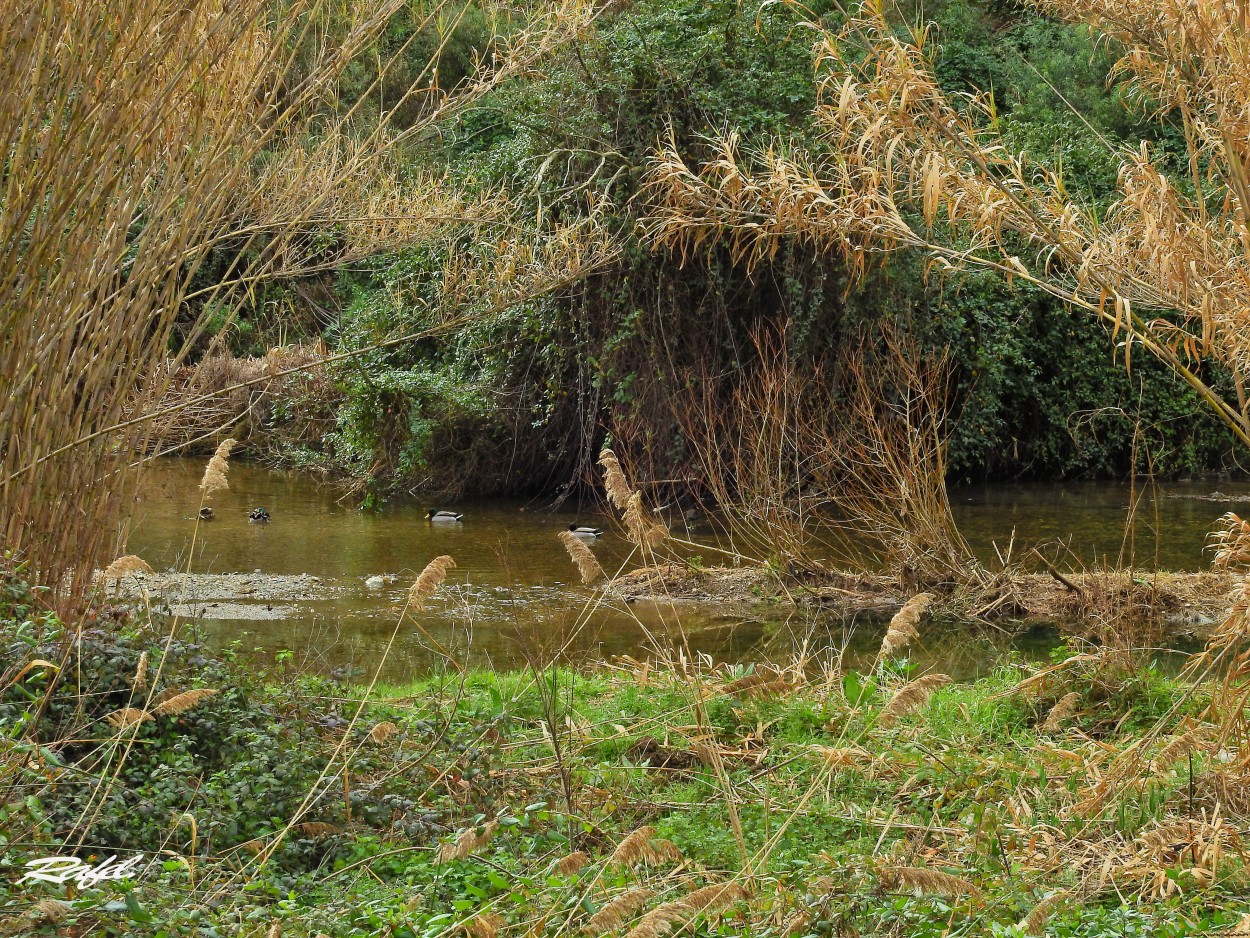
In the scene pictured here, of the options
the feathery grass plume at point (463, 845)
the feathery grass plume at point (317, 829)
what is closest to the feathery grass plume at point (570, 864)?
the feathery grass plume at point (463, 845)

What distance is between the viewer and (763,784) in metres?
4.80

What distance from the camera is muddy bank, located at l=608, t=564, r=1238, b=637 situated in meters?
8.94

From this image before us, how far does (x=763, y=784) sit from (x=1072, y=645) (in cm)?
308

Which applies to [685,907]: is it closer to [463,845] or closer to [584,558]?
[463,845]

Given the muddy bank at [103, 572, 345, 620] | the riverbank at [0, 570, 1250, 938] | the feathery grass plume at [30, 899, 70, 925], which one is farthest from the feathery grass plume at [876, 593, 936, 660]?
the muddy bank at [103, 572, 345, 620]

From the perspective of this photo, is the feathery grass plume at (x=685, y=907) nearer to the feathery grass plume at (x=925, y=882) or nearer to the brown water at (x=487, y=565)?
the feathery grass plume at (x=925, y=882)

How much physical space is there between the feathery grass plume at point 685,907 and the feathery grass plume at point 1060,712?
290 cm

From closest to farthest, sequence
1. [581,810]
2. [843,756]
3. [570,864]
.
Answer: [570,864] → [581,810] → [843,756]

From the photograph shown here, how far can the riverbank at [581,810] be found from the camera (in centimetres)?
339

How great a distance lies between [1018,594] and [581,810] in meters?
5.76

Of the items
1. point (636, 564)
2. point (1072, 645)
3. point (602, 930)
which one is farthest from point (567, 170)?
point (602, 930)

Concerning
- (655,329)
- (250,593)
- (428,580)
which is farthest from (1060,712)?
(655,329)

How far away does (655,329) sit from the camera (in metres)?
13.4

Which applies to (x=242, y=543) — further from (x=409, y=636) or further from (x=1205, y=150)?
(x=1205, y=150)
